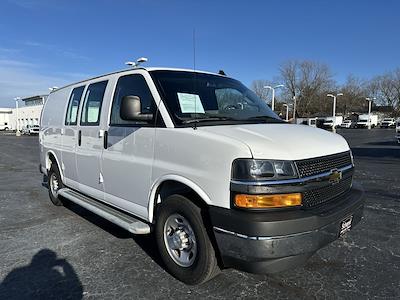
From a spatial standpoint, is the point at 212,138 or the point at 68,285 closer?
the point at 212,138

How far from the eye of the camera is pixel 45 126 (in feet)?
23.5

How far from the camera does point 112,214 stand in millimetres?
4469

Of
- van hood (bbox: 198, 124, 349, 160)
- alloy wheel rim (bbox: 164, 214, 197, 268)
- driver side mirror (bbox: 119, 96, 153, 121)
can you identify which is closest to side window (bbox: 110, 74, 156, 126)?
driver side mirror (bbox: 119, 96, 153, 121)

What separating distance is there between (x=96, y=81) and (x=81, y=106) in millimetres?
542

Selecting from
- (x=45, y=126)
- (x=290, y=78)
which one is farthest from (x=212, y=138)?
(x=290, y=78)

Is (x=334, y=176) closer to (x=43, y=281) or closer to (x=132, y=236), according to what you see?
(x=132, y=236)

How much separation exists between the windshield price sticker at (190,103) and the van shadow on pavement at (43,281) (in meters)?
2.07

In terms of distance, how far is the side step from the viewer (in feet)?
12.9

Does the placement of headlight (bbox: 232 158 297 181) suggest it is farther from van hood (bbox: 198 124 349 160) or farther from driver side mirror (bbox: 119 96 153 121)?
driver side mirror (bbox: 119 96 153 121)

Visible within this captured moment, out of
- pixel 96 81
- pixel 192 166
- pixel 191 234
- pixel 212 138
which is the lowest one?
pixel 191 234

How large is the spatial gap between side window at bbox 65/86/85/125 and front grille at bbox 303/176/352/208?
391 cm

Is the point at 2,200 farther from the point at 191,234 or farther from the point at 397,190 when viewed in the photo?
the point at 397,190

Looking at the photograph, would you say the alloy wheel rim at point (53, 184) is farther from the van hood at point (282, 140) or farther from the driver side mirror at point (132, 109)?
the van hood at point (282, 140)

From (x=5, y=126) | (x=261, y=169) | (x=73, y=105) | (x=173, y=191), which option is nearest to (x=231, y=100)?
(x=173, y=191)
